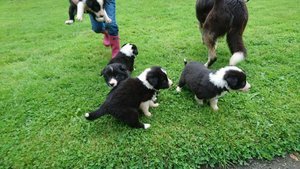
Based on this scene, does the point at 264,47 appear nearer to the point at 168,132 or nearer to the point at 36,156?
the point at 168,132

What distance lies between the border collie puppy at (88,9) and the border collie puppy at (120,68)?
670 millimetres

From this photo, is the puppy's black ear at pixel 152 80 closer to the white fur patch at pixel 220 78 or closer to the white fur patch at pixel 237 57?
the white fur patch at pixel 220 78

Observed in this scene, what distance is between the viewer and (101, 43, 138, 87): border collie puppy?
4.35m

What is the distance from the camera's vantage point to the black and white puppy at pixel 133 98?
363cm

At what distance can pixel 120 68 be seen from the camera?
4.49m

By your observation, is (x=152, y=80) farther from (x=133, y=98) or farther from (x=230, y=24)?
(x=230, y=24)

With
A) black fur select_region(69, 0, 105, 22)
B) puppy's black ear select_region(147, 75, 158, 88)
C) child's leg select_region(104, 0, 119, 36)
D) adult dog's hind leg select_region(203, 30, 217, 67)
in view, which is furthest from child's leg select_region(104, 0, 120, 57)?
puppy's black ear select_region(147, 75, 158, 88)

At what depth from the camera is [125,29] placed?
751 centimetres

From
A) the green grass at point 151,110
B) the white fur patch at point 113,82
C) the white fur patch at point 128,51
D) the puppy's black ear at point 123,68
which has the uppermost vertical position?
the white fur patch at point 128,51

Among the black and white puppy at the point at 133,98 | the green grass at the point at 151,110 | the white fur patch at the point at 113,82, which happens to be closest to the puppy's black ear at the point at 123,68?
the white fur patch at the point at 113,82

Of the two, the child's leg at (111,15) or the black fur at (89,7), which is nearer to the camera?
the black fur at (89,7)

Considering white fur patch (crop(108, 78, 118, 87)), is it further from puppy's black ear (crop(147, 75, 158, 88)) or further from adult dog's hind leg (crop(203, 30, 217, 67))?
adult dog's hind leg (crop(203, 30, 217, 67))

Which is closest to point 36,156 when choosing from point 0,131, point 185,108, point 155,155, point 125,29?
point 0,131

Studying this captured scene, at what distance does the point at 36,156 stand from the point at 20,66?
115 inches
